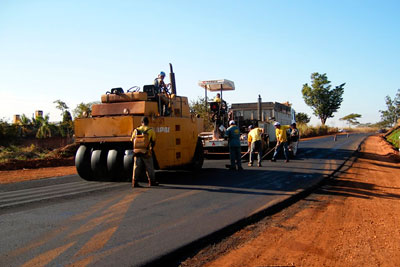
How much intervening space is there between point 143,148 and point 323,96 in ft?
205

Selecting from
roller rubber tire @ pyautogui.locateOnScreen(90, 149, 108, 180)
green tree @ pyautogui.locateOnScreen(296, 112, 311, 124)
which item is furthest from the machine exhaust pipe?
green tree @ pyautogui.locateOnScreen(296, 112, 311, 124)

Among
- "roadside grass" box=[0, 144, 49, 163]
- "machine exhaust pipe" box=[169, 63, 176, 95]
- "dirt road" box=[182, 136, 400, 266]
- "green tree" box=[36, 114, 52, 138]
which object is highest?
"machine exhaust pipe" box=[169, 63, 176, 95]

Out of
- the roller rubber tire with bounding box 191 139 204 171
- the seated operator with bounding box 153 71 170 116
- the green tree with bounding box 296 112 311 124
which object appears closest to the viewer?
the seated operator with bounding box 153 71 170 116

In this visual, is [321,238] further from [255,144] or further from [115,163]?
[255,144]

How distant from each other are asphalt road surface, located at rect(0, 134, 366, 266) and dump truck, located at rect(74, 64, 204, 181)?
454 mm

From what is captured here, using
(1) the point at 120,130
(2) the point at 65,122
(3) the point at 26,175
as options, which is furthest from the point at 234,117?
(2) the point at 65,122

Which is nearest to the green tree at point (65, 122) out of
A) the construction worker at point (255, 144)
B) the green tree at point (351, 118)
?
the construction worker at point (255, 144)

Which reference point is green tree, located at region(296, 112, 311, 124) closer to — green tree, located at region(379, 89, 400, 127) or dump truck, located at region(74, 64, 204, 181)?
green tree, located at region(379, 89, 400, 127)

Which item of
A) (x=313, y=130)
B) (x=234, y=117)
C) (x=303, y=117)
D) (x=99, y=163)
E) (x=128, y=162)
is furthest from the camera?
(x=303, y=117)

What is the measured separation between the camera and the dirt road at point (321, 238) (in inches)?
164

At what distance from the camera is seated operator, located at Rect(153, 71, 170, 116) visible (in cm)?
1022

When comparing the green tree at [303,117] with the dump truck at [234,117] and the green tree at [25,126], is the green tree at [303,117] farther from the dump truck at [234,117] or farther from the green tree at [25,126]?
the dump truck at [234,117]

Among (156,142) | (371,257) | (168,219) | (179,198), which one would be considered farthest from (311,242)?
(156,142)

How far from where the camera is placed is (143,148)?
28.0ft
